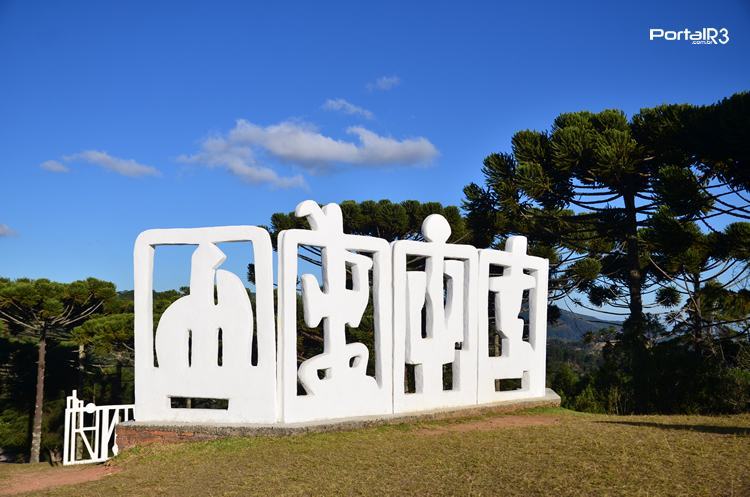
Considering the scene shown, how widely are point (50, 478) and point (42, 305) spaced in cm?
1319

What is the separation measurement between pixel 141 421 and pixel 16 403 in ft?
65.2

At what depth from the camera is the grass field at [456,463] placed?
7898 mm

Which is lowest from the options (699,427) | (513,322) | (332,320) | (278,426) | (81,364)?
(81,364)

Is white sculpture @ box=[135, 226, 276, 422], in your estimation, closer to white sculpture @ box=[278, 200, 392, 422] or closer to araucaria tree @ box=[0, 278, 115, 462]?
white sculpture @ box=[278, 200, 392, 422]

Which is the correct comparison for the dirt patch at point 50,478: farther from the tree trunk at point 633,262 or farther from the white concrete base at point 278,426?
the tree trunk at point 633,262

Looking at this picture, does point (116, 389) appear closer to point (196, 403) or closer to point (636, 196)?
point (196, 403)

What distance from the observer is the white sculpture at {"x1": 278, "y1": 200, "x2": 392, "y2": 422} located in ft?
38.3

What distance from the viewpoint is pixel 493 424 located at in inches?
510

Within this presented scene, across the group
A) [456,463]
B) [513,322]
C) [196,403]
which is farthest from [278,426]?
[196,403]

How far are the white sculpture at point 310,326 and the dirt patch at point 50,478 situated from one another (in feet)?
4.37

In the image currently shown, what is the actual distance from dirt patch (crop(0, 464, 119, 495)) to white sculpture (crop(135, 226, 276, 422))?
1.34m

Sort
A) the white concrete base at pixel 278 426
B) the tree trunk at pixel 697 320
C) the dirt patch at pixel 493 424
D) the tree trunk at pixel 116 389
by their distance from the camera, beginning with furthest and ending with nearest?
the tree trunk at pixel 116 389
the tree trunk at pixel 697 320
the dirt patch at pixel 493 424
the white concrete base at pixel 278 426

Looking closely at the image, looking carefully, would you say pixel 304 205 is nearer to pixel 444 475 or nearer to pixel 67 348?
pixel 444 475

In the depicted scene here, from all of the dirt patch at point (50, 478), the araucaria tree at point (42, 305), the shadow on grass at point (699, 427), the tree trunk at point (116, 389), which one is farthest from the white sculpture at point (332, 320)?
the tree trunk at point (116, 389)
